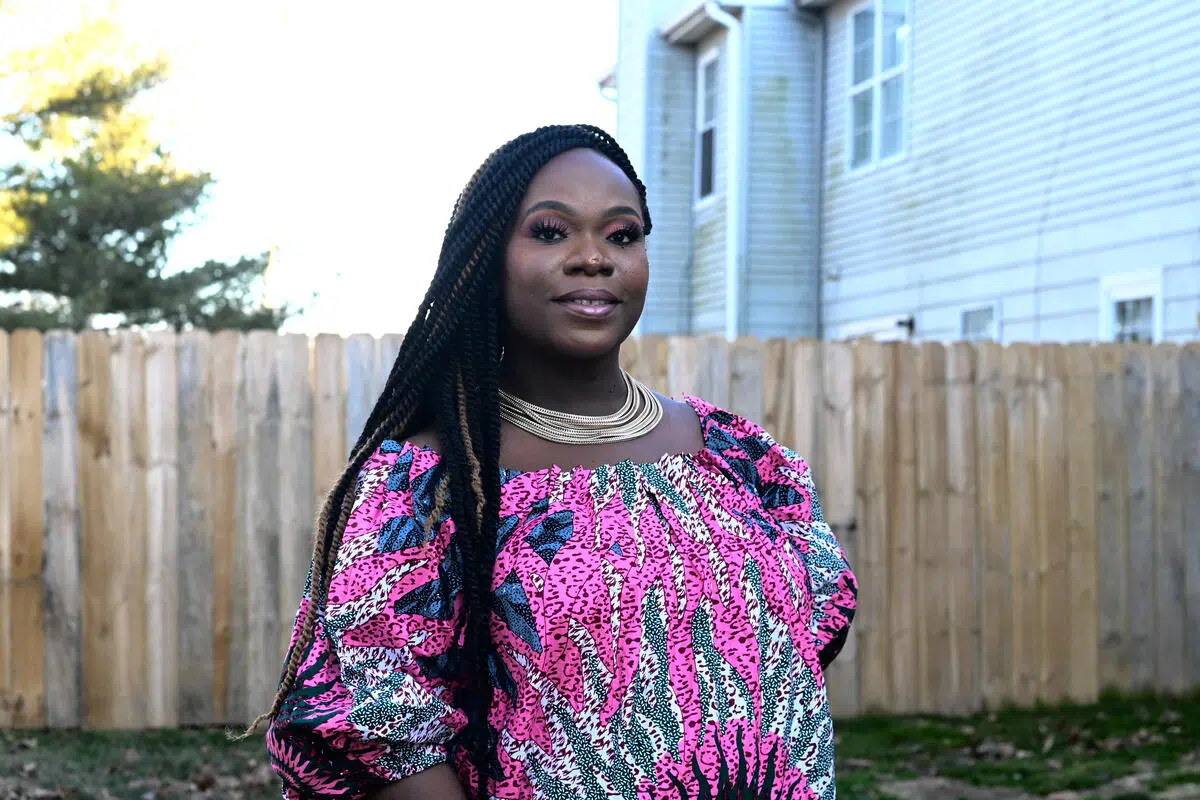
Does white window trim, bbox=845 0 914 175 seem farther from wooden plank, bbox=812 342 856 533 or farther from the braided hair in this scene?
the braided hair

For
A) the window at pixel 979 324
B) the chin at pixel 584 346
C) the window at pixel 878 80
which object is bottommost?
the chin at pixel 584 346

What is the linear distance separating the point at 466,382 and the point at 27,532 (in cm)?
537

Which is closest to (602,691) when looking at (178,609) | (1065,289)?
(178,609)

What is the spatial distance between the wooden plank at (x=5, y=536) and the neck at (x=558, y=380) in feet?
17.3

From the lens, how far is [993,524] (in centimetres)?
768

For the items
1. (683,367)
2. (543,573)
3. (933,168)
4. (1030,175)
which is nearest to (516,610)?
(543,573)

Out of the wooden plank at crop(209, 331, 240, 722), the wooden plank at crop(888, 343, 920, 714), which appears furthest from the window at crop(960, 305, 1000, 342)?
the wooden plank at crop(209, 331, 240, 722)

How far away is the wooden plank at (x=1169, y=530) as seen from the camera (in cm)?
787

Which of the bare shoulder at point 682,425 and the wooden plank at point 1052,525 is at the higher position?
the bare shoulder at point 682,425

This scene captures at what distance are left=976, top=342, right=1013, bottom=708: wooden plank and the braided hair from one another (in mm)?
5802

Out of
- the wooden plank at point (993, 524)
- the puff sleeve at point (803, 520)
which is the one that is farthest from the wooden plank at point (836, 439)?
the puff sleeve at point (803, 520)

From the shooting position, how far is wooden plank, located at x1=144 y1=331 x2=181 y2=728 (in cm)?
683

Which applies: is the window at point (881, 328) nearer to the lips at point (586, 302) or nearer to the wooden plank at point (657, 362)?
the wooden plank at point (657, 362)

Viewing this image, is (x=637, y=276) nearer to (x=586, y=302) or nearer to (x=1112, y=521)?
(x=586, y=302)
